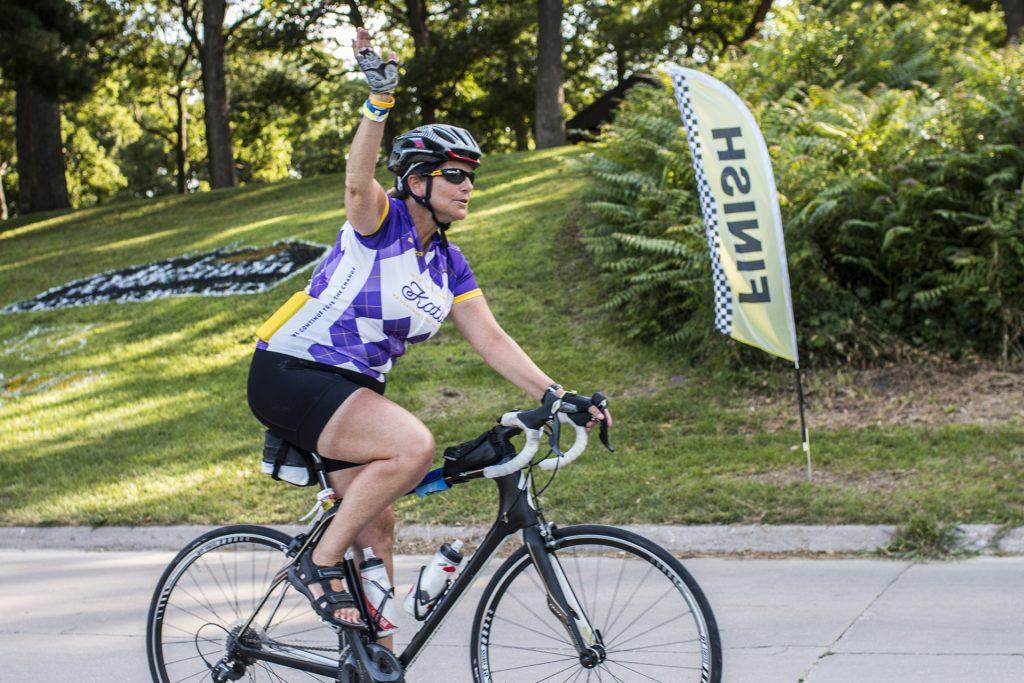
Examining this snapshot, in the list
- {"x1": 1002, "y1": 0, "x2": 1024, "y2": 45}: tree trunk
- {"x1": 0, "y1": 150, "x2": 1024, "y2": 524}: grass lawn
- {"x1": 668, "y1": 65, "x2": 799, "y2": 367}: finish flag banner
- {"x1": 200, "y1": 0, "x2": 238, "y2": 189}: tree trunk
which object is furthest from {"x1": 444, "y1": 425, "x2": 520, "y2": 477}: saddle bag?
{"x1": 200, "y1": 0, "x2": 238, "y2": 189}: tree trunk

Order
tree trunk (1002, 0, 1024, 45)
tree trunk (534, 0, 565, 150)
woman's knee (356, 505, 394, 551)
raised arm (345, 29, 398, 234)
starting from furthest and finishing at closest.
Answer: tree trunk (534, 0, 565, 150), tree trunk (1002, 0, 1024, 45), woman's knee (356, 505, 394, 551), raised arm (345, 29, 398, 234)

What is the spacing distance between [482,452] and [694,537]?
9.65 feet

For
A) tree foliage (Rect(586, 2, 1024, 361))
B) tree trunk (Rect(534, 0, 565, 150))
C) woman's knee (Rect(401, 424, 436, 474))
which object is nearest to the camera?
woman's knee (Rect(401, 424, 436, 474))

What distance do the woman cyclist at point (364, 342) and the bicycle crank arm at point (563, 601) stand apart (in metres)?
0.45

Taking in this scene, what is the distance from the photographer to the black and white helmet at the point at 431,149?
340 cm

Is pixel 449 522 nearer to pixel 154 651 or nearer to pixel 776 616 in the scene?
pixel 776 616

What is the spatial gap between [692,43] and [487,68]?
893 centimetres

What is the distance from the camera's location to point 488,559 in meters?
3.50

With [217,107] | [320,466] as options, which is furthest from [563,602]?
[217,107]

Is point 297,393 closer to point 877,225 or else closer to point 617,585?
point 617,585

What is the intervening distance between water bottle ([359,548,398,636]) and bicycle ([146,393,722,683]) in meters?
0.03

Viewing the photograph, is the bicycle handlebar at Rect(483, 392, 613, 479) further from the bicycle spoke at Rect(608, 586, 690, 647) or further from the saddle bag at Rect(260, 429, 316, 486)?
the saddle bag at Rect(260, 429, 316, 486)

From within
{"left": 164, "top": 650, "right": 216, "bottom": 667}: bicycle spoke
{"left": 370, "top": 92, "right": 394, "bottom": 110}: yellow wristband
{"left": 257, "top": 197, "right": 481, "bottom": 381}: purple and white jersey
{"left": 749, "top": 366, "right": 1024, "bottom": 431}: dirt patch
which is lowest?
{"left": 749, "top": 366, "right": 1024, "bottom": 431}: dirt patch

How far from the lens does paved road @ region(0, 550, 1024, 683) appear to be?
426 cm
